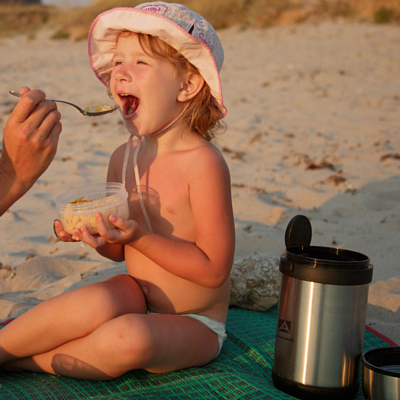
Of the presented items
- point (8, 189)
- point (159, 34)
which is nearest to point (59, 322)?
point (8, 189)

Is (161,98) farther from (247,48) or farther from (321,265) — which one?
(247,48)

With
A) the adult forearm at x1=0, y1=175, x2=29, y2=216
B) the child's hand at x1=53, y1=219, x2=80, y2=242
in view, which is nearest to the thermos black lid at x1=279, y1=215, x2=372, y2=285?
the child's hand at x1=53, y1=219, x2=80, y2=242

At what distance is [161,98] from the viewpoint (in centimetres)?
212

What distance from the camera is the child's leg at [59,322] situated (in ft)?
6.56

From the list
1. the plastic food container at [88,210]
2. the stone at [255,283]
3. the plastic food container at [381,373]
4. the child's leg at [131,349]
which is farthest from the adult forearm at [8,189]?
the plastic food container at [381,373]

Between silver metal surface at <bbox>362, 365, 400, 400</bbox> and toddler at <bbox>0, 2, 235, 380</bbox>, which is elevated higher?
toddler at <bbox>0, 2, 235, 380</bbox>

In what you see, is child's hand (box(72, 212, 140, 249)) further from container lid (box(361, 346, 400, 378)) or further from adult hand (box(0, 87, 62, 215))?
container lid (box(361, 346, 400, 378))

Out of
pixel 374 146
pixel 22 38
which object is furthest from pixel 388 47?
pixel 22 38

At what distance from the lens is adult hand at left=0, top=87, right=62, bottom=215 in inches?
73.2

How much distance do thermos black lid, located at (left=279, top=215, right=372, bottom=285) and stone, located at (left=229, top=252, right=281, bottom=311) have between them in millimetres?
793

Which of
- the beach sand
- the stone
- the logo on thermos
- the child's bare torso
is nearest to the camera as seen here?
the logo on thermos

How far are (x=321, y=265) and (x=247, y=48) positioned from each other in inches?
449

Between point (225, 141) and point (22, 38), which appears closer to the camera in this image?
point (225, 141)

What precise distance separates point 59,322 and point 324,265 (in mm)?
1122
